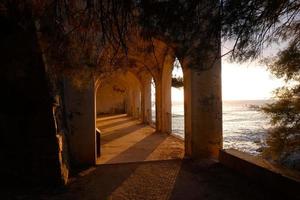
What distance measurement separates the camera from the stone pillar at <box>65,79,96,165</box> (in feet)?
19.2

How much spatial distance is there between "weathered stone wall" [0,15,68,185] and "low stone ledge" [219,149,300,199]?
3.17 metres

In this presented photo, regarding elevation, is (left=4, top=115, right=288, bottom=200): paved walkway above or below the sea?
above

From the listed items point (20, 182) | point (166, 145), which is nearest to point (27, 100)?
point (20, 182)

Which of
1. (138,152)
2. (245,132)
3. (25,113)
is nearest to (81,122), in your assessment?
(25,113)

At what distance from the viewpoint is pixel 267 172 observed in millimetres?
4184

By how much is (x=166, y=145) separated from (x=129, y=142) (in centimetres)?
141

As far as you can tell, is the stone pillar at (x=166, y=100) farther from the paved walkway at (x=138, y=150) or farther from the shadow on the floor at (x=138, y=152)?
the shadow on the floor at (x=138, y=152)

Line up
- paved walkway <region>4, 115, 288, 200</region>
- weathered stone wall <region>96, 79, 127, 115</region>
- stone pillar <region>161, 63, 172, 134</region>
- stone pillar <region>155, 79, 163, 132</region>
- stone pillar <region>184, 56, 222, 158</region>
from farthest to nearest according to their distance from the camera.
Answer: weathered stone wall <region>96, 79, 127, 115</region>
stone pillar <region>155, 79, 163, 132</region>
stone pillar <region>161, 63, 172, 134</region>
stone pillar <region>184, 56, 222, 158</region>
paved walkway <region>4, 115, 288, 200</region>

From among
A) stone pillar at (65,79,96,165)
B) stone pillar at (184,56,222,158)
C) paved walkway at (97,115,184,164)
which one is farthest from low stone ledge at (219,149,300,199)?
stone pillar at (65,79,96,165)

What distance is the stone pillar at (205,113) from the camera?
21.3ft

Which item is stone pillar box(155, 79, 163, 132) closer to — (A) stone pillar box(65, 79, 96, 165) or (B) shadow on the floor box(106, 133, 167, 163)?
(B) shadow on the floor box(106, 133, 167, 163)

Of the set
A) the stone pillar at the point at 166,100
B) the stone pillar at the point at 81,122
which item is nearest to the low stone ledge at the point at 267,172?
the stone pillar at the point at 81,122

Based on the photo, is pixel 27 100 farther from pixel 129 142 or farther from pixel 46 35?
pixel 129 142

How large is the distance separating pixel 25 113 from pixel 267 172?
377 cm
